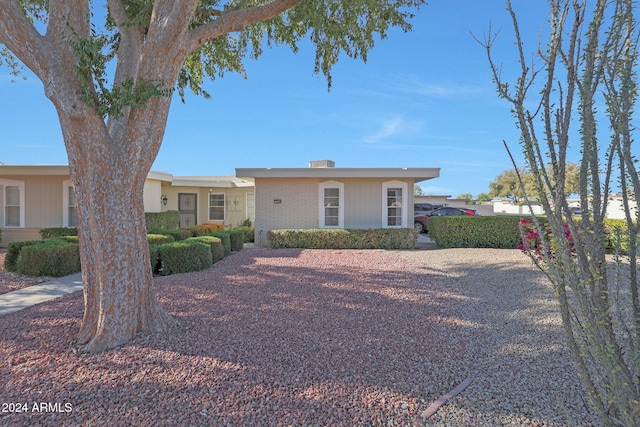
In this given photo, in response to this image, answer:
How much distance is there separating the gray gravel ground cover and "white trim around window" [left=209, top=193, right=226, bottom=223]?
1229 centimetres

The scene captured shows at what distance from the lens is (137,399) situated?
2771 millimetres

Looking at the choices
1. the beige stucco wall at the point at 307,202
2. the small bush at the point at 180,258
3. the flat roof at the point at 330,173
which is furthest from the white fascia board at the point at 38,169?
the small bush at the point at 180,258

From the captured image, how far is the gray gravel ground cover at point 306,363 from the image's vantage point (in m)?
2.64

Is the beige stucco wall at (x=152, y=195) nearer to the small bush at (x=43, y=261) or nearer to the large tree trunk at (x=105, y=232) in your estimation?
the small bush at (x=43, y=261)

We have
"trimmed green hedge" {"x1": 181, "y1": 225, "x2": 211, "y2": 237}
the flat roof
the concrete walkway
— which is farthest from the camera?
"trimmed green hedge" {"x1": 181, "y1": 225, "x2": 211, "y2": 237}

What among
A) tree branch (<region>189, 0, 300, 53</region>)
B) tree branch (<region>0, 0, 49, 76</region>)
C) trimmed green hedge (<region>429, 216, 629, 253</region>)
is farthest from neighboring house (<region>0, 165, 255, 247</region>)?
trimmed green hedge (<region>429, 216, 629, 253</region>)

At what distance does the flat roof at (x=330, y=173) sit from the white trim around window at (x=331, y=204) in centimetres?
58

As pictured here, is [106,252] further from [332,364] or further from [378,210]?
[378,210]

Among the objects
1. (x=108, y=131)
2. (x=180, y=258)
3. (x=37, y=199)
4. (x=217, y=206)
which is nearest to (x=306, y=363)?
(x=108, y=131)

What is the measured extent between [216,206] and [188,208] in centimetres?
137

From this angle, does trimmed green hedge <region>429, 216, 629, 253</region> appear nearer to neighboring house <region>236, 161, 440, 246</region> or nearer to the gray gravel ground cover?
neighboring house <region>236, 161, 440, 246</region>

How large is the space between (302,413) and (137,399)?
1.31m

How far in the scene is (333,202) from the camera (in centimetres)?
1318

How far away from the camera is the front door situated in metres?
17.8
